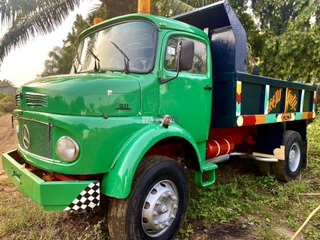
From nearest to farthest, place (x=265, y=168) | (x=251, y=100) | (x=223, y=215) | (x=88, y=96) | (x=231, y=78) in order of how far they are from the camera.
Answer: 1. (x=88, y=96)
2. (x=223, y=215)
3. (x=231, y=78)
4. (x=251, y=100)
5. (x=265, y=168)

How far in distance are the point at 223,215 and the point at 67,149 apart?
2.04 m

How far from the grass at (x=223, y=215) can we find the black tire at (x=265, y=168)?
17 cm

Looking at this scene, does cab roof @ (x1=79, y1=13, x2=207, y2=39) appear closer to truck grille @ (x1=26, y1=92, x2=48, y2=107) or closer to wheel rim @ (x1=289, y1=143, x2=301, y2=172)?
truck grille @ (x1=26, y1=92, x2=48, y2=107)

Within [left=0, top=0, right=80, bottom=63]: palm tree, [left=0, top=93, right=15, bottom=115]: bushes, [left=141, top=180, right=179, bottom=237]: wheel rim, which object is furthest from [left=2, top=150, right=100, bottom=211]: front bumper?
[left=0, top=93, right=15, bottom=115]: bushes

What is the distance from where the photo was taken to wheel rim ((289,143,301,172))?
5.30m

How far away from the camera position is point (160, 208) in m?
2.93

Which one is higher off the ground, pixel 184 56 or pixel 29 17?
pixel 29 17

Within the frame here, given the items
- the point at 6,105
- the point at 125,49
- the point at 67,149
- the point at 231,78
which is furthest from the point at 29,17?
the point at 6,105

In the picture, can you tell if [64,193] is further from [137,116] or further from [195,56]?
[195,56]

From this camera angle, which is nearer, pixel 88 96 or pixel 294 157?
pixel 88 96

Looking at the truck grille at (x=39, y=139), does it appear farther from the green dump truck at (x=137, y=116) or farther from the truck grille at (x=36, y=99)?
the truck grille at (x=36, y=99)

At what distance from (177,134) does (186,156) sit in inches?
20.7

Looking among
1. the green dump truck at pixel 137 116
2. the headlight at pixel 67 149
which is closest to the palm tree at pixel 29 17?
the green dump truck at pixel 137 116

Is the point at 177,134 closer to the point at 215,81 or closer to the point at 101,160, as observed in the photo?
the point at 101,160
